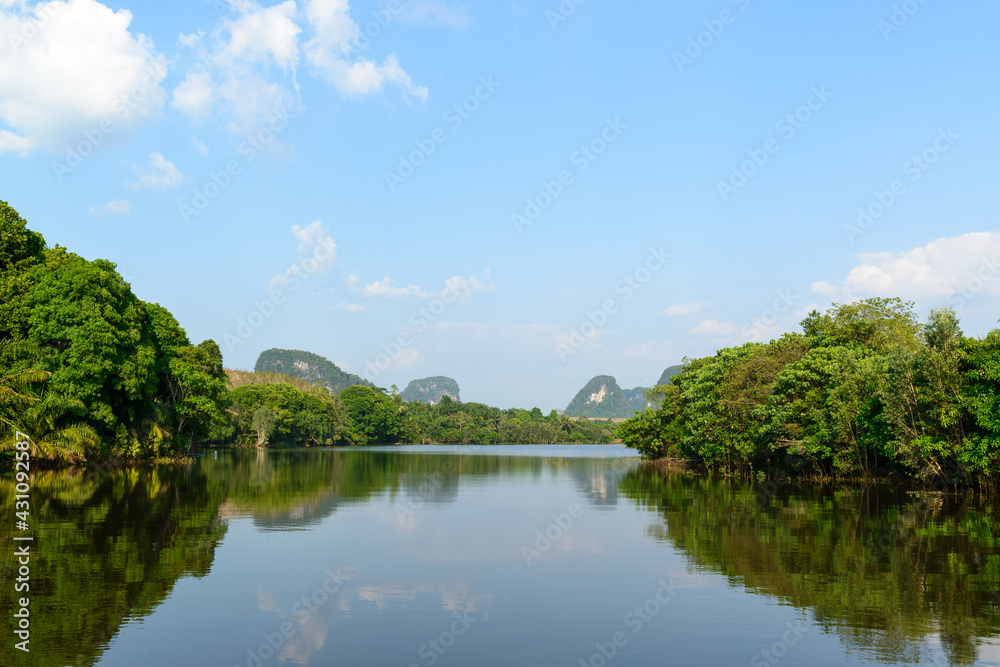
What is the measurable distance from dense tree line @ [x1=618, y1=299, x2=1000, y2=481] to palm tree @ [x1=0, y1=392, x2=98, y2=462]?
39.4 m

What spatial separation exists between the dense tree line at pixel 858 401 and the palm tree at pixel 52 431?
129ft

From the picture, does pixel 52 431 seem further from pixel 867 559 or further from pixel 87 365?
pixel 867 559

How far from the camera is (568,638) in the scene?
11391mm

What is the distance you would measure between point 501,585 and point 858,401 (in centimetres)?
2952

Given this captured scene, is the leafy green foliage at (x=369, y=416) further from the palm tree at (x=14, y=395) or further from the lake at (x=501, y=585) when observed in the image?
the lake at (x=501, y=585)

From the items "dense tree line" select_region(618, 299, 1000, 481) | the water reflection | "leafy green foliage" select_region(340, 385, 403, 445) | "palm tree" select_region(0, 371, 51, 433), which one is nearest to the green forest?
"palm tree" select_region(0, 371, 51, 433)

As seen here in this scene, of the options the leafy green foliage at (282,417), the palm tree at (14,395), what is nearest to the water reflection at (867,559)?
the palm tree at (14,395)

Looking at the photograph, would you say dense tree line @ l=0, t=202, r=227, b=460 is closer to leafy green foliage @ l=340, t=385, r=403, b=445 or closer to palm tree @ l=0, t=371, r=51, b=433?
palm tree @ l=0, t=371, r=51, b=433

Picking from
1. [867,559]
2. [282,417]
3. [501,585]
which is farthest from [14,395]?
[282,417]

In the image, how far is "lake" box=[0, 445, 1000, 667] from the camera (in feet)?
34.9

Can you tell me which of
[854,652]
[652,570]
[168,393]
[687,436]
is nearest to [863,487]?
[687,436]

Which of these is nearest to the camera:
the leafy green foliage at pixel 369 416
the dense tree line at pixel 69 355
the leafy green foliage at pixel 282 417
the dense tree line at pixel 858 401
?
the dense tree line at pixel 858 401

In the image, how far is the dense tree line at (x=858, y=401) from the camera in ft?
105

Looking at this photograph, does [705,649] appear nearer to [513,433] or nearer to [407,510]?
[407,510]
